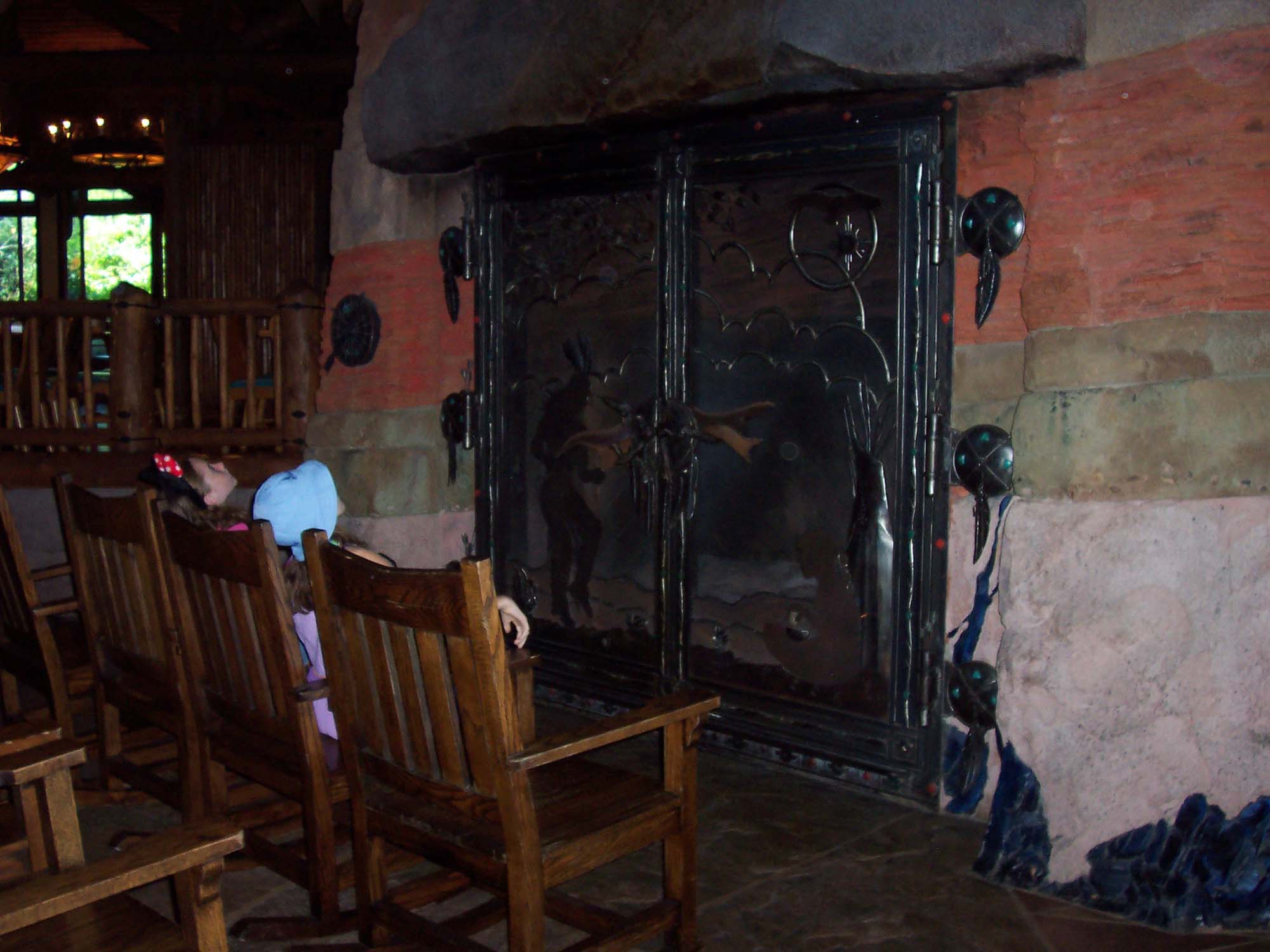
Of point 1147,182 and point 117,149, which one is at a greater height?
point 117,149

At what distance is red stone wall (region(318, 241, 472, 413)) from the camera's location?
4613 millimetres

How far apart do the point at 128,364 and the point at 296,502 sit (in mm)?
3417

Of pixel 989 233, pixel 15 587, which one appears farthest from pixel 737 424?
pixel 15 587

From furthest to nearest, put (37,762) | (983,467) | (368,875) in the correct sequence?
(983,467) → (368,875) → (37,762)

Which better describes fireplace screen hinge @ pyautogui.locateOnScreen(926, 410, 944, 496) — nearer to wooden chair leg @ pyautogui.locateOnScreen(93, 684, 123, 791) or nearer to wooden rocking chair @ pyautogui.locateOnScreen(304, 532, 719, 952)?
wooden rocking chair @ pyautogui.locateOnScreen(304, 532, 719, 952)

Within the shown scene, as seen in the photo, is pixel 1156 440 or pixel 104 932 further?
pixel 1156 440

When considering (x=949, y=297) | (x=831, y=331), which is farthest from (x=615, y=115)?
(x=949, y=297)

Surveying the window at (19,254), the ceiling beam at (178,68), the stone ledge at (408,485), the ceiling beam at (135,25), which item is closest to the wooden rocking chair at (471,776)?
the stone ledge at (408,485)

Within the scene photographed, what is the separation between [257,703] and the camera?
2635mm

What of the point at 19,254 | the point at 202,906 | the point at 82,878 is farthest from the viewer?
the point at 19,254

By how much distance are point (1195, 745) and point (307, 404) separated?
439 centimetres

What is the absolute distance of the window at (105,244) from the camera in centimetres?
1262

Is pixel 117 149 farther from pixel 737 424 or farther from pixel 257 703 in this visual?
pixel 257 703

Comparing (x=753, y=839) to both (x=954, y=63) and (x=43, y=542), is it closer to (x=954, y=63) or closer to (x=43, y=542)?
(x=954, y=63)
